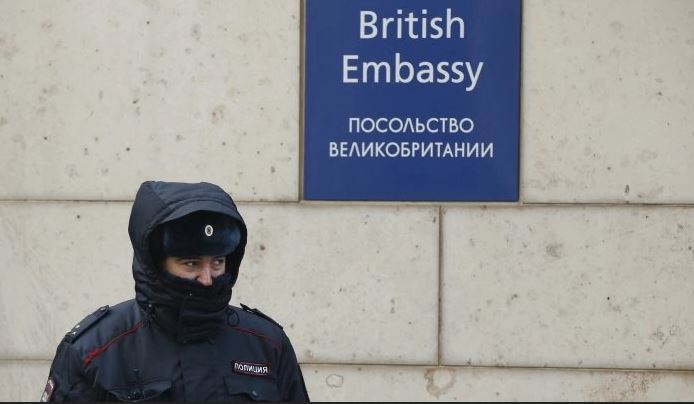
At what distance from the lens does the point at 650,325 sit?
219 inches

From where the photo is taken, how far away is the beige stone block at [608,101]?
5.54m

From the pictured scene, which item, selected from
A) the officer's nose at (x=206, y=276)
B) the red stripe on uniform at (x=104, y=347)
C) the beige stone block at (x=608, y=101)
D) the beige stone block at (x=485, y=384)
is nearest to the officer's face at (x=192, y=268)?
the officer's nose at (x=206, y=276)

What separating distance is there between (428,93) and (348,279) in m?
1.03

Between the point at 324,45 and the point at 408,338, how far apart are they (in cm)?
155

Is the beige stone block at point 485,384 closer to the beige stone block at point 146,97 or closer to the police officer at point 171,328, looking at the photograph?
the beige stone block at point 146,97

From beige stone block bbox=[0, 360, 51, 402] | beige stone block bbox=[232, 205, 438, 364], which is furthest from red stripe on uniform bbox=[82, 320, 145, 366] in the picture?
beige stone block bbox=[0, 360, 51, 402]

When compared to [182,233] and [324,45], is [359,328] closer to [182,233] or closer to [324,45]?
[324,45]

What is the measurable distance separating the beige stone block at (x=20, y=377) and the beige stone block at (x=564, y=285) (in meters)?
2.12

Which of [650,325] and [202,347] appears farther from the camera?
[650,325]

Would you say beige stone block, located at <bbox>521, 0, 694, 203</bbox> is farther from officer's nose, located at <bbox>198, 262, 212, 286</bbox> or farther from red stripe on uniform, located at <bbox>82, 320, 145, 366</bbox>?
red stripe on uniform, located at <bbox>82, 320, 145, 366</bbox>

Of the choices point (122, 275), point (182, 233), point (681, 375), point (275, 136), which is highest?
point (275, 136)

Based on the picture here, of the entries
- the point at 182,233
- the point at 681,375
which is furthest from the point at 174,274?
the point at 681,375

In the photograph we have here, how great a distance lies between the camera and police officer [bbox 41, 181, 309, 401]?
302 cm

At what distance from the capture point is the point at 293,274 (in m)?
5.64
